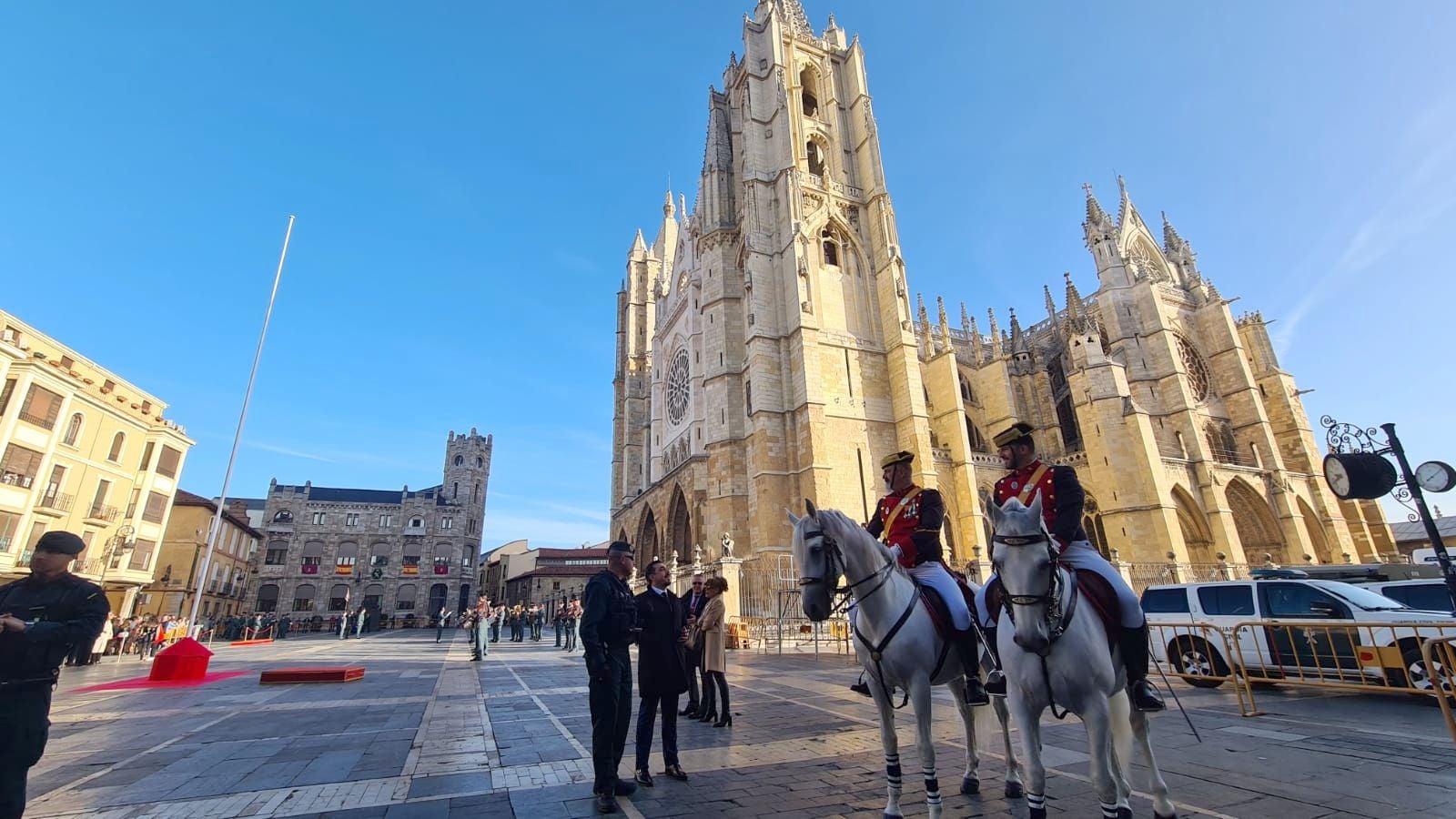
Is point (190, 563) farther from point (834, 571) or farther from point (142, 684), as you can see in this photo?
point (834, 571)

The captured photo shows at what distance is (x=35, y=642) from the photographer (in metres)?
2.85

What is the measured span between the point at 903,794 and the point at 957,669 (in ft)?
2.98

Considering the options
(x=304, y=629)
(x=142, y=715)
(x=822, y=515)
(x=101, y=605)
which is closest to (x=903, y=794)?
(x=822, y=515)

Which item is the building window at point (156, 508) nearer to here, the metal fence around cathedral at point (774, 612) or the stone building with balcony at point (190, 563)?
the stone building with balcony at point (190, 563)

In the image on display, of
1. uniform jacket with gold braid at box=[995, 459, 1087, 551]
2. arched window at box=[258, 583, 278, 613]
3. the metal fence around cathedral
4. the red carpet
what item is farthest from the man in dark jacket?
arched window at box=[258, 583, 278, 613]

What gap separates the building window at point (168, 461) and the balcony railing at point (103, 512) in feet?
10.2

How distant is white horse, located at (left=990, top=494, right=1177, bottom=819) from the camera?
309cm

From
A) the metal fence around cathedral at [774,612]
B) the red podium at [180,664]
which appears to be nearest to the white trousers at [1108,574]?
the metal fence around cathedral at [774,612]

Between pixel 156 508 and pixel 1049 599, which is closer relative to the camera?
pixel 1049 599

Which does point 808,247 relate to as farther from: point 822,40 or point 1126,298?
point 1126,298

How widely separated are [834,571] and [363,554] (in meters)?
58.5

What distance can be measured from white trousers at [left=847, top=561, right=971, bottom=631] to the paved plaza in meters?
0.94

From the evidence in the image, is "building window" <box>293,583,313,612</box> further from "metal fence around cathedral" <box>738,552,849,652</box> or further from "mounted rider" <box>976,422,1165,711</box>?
"mounted rider" <box>976,422,1165,711</box>

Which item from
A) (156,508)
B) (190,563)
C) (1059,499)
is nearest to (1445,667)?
(1059,499)
